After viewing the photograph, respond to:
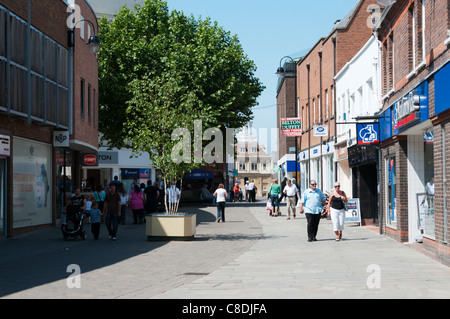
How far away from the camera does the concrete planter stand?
19203 mm

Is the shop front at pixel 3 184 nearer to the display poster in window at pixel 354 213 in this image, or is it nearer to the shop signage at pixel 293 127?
the display poster in window at pixel 354 213

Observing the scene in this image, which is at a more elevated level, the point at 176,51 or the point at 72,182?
the point at 176,51

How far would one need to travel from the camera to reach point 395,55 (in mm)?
18688

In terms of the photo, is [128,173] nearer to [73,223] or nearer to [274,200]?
[274,200]

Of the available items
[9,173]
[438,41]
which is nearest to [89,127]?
[9,173]

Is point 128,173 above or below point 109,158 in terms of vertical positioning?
below

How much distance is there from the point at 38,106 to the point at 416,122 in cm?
1247

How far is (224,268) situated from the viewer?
12945 millimetres

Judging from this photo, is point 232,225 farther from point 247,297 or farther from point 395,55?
point 247,297

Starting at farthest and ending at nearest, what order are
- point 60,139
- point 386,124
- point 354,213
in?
point 60,139, point 354,213, point 386,124

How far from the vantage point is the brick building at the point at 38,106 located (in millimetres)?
20094

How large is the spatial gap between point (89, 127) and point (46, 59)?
24.6 feet

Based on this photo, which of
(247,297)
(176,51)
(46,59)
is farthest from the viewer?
(176,51)

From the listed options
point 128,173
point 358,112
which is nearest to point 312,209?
point 358,112
